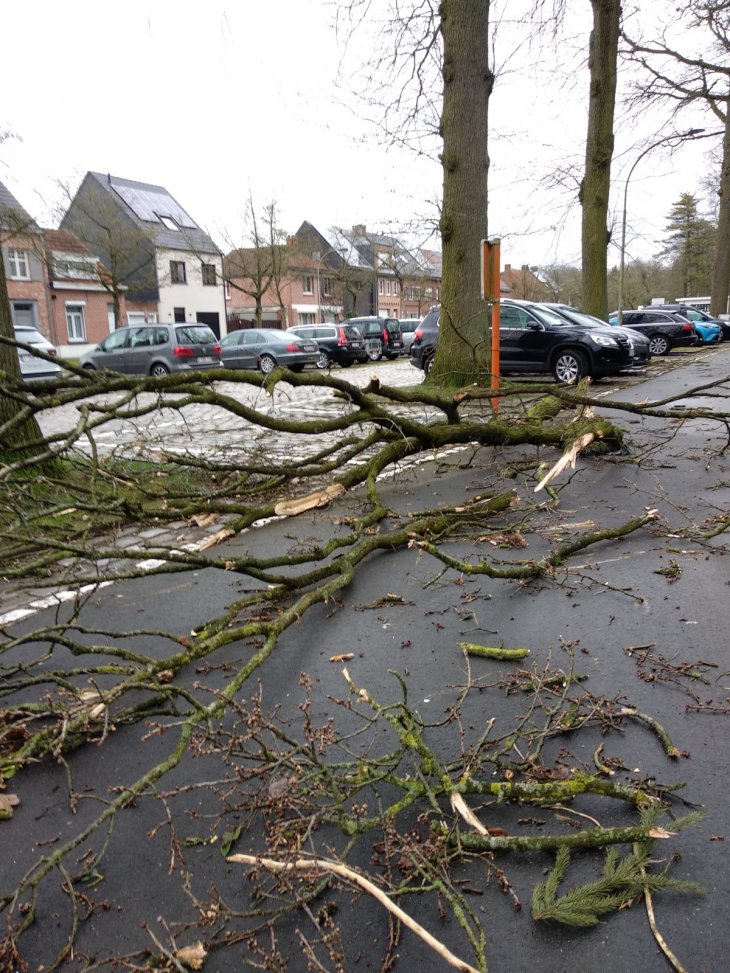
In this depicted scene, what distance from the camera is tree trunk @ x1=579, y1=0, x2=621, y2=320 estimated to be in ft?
62.0

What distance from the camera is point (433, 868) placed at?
2012mm

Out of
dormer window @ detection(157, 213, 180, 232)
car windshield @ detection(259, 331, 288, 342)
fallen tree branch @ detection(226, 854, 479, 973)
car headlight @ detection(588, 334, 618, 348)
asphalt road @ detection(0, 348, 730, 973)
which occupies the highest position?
dormer window @ detection(157, 213, 180, 232)

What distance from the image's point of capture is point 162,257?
168 ft

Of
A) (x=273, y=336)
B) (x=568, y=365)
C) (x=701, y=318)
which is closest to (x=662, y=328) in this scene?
(x=701, y=318)

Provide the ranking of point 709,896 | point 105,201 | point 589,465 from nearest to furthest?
point 709,896
point 589,465
point 105,201

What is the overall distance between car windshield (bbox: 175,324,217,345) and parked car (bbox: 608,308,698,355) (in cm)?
1560

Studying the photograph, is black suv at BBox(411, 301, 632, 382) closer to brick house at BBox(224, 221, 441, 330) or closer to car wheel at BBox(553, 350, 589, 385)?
car wheel at BBox(553, 350, 589, 385)

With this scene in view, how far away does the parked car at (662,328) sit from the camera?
29.0 meters

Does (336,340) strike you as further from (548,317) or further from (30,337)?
(548,317)

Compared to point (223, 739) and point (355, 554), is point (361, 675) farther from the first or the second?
point (355, 554)

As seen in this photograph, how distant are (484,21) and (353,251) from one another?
166 feet

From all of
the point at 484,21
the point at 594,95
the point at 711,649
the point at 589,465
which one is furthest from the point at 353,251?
the point at 711,649

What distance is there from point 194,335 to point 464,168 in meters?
13.0

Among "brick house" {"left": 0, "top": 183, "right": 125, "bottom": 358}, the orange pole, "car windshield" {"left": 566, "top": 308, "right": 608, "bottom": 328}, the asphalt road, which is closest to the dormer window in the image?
"brick house" {"left": 0, "top": 183, "right": 125, "bottom": 358}
